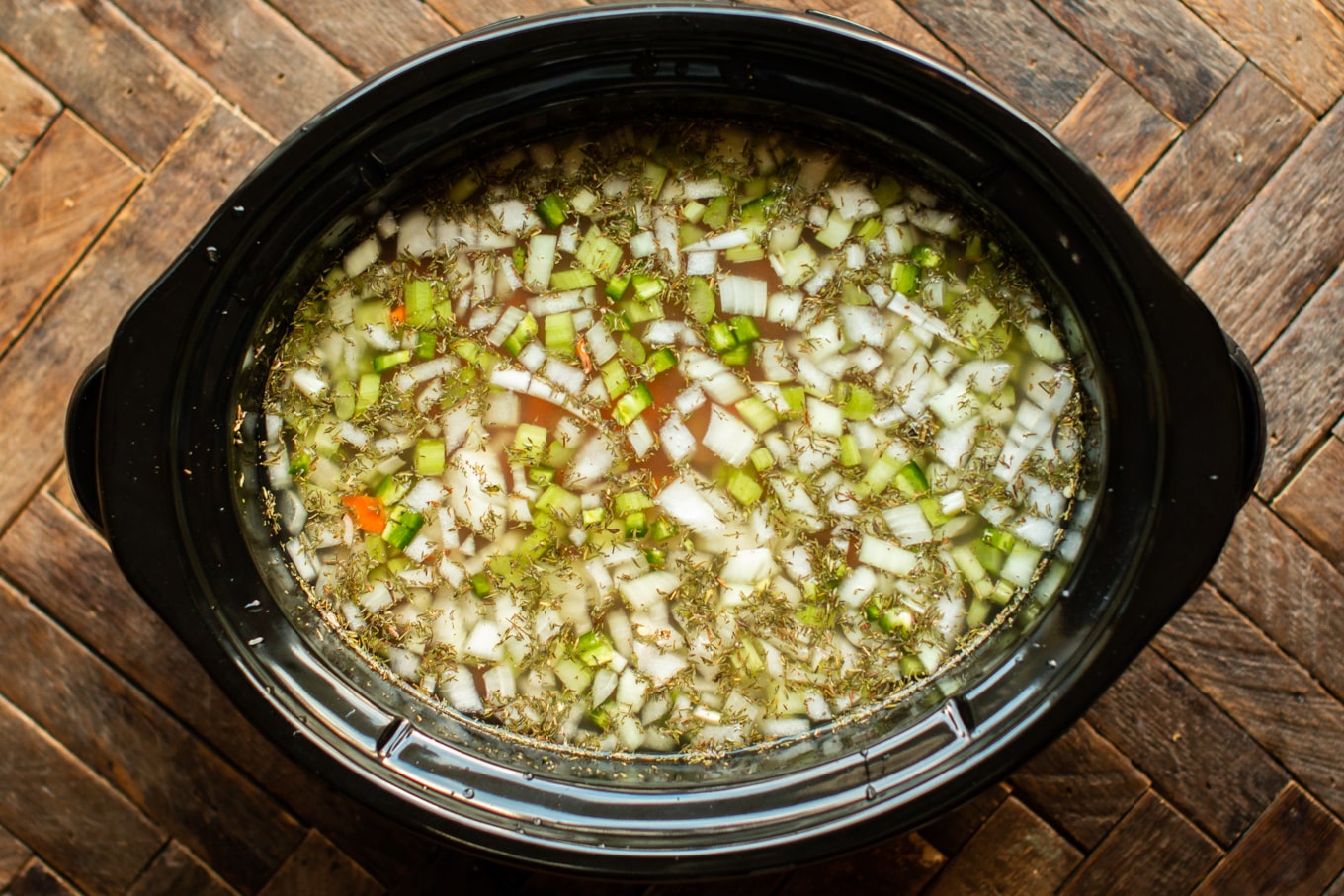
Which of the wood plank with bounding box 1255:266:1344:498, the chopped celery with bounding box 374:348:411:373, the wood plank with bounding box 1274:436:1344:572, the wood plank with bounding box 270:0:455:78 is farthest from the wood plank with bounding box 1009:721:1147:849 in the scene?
the wood plank with bounding box 270:0:455:78

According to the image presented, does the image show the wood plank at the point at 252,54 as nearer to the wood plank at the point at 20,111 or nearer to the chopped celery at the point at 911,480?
the wood plank at the point at 20,111

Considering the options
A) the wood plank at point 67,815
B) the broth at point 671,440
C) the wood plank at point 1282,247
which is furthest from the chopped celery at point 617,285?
the wood plank at point 67,815

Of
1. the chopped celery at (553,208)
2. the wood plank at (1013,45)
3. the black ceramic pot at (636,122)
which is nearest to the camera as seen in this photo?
the black ceramic pot at (636,122)

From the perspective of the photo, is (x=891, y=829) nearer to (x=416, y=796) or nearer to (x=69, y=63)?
(x=416, y=796)

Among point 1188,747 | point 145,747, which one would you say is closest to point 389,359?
point 145,747

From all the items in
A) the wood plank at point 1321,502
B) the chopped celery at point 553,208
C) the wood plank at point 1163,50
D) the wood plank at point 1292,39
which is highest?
the wood plank at point 1292,39

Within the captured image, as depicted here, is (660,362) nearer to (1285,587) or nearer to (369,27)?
(369,27)

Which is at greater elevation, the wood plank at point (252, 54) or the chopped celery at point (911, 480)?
the chopped celery at point (911, 480)
